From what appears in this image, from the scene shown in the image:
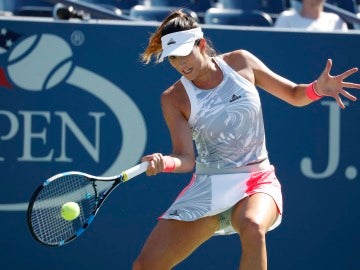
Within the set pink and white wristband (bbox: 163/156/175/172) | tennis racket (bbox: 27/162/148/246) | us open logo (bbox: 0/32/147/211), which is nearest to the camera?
pink and white wristband (bbox: 163/156/175/172)

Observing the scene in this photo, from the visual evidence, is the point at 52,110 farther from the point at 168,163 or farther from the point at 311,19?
the point at 311,19

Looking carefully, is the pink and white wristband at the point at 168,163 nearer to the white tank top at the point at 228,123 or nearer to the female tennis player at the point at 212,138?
the female tennis player at the point at 212,138

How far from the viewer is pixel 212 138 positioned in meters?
4.77

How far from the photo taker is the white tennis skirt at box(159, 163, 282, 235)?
15.4 feet

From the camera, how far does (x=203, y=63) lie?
186 inches

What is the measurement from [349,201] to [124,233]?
4.81ft

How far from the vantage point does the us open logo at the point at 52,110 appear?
6.05 meters

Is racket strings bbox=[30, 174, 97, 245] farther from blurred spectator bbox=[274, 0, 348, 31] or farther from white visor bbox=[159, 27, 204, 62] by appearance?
blurred spectator bbox=[274, 0, 348, 31]

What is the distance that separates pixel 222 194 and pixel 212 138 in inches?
11.1

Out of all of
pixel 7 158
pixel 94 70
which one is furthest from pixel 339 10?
pixel 7 158

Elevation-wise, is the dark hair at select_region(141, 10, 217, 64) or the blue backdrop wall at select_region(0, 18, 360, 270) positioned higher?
the dark hair at select_region(141, 10, 217, 64)

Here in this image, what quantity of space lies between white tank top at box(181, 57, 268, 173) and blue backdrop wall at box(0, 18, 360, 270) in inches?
54.2

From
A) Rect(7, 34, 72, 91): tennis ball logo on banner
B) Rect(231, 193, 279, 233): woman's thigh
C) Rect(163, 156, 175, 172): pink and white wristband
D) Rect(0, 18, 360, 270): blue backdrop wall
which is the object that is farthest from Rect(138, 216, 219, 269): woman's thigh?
Rect(7, 34, 72, 91): tennis ball logo on banner

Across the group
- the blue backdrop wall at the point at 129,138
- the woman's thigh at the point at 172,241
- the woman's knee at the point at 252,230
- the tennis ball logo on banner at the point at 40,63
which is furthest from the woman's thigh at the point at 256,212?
the tennis ball logo on banner at the point at 40,63
